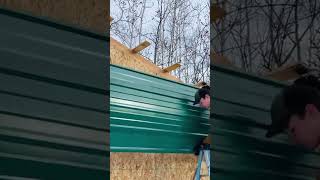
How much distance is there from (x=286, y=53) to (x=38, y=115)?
1248 mm

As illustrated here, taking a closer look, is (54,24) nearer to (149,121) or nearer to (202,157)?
(149,121)

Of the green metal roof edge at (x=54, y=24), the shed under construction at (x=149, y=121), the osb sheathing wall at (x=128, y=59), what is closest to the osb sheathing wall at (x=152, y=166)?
the shed under construction at (x=149, y=121)

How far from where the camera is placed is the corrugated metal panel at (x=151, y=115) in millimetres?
4773

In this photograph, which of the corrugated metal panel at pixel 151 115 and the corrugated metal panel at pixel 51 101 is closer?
the corrugated metal panel at pixel 51 101

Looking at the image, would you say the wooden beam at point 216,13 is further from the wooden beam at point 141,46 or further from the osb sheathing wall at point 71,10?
the wooden beam at point 141,46

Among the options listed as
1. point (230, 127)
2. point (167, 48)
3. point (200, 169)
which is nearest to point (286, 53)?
point (230, 127)

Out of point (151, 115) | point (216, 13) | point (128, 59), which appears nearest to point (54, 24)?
point (216, 13)

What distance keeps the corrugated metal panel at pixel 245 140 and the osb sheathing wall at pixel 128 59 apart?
10.4ft

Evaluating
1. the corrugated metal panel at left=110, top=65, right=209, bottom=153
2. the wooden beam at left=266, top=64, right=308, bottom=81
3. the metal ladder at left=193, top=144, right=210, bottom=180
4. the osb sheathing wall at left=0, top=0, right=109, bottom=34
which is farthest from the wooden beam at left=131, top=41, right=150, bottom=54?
the wooden beam at left=266, top=64, right=308, bottom=81

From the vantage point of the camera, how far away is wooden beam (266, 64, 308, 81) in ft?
6.34

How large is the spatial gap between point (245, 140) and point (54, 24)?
1.14 metres

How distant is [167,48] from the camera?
1179 cm

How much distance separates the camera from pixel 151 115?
512 centimetres

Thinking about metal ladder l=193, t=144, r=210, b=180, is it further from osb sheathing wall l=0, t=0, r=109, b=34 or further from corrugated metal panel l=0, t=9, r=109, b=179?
osb sheathing wall l=0, t=0, r=109, b=34
